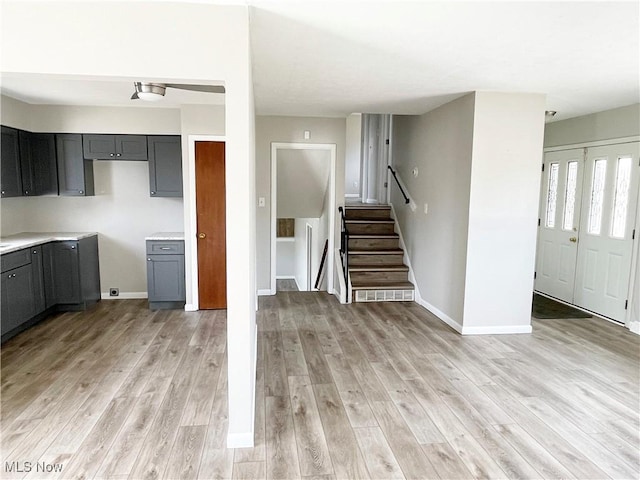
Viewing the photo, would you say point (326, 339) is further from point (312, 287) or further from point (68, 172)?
point (312, 287)

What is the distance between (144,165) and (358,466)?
4.62m

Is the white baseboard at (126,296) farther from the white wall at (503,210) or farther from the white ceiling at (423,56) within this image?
the white wall at (503,210)

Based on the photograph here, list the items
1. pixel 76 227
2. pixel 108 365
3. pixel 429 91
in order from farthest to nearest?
pixel 76 227
pixel 429 91
pixel 108 365

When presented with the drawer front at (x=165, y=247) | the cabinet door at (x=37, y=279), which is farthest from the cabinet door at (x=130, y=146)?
the cabinet door at (x=37, y=279)

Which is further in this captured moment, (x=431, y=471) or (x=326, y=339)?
(x=326, y=339)

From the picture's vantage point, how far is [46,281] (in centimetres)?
470

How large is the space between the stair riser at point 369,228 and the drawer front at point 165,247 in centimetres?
260

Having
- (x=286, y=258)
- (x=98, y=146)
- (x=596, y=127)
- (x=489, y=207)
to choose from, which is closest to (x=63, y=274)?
(x=98, y=146)

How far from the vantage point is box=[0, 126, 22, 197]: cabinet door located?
4387 millimetres

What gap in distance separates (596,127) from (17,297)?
6.69m

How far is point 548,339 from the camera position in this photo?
4.25 m

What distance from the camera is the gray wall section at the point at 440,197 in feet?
14.2

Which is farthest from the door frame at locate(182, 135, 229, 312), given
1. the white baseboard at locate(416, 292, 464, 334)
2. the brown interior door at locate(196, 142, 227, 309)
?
the white baseboard at locate(416, 292, 464, 334)

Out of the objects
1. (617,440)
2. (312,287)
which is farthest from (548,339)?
(312,287)
